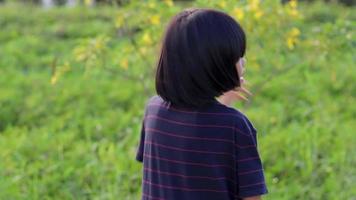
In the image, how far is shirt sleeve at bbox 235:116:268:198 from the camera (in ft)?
5.13

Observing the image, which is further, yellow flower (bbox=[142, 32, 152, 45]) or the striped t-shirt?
yellow flower (bbox=[142, 32, 152, 45])

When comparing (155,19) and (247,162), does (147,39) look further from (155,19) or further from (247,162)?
(247,162)

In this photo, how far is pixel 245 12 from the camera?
3.36 m

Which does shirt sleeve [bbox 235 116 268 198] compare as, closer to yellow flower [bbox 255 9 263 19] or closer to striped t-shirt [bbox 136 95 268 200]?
striped t-shirt [bbox 136 95 268 200]

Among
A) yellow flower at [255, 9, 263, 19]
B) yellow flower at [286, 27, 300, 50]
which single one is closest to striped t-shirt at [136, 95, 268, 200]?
yellow flower at [255, 9, 263, 19]

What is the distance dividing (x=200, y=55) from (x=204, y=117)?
16 cm

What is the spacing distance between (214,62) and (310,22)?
661 cm

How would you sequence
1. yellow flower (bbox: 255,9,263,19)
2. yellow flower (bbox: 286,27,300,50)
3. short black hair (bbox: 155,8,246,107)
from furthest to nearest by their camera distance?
yellow flower (bbox: 286,27,300,50) < yellow flower (bbox: 255,9,263,19) < short black hair (bbox: 155,8,246,107)

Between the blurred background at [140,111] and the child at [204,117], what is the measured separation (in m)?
1.19

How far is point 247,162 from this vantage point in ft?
5.15

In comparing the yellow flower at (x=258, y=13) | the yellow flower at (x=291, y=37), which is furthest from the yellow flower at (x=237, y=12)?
the yellow flower at (x=291, y=37)

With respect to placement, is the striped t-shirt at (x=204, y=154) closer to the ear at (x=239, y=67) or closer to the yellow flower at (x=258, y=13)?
the ear at (x=239, y=67)

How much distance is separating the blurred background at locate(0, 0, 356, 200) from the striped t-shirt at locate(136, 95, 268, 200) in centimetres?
117

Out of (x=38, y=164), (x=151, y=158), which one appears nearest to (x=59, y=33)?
(x=38, y=164)
